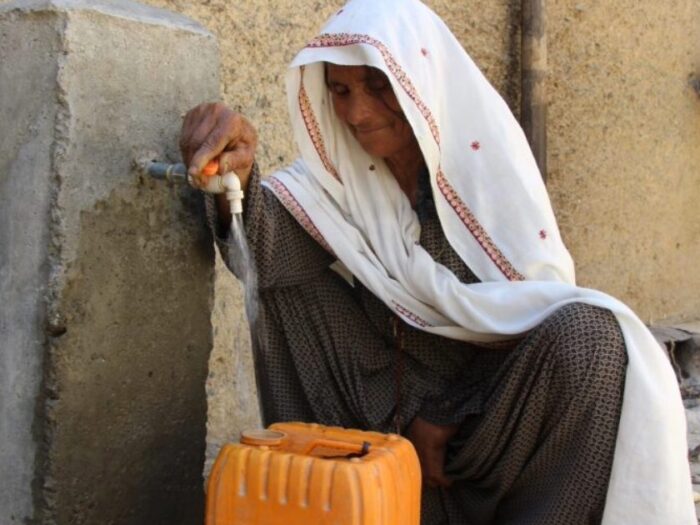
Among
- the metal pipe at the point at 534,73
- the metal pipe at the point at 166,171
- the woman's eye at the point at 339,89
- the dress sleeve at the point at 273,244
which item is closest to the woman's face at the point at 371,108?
the woman's eye at the point at 339,89

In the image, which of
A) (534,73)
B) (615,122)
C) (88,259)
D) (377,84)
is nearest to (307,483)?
(88,259)

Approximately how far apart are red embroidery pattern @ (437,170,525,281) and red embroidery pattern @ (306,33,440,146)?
0.11m

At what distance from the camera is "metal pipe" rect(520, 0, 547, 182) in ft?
16.9

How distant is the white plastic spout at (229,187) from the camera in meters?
2.04

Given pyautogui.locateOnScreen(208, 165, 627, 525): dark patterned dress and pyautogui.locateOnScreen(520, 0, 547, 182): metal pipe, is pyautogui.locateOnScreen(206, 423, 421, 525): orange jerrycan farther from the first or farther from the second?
pyautogui.locateOnScreen(520, 0, 547, 182): metal pipe

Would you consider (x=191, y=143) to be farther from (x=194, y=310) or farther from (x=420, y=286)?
(x=420, y=286)

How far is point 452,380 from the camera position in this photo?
254 cm

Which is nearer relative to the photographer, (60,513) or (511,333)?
(60,513)

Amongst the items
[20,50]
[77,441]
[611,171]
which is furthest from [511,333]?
[611,171]

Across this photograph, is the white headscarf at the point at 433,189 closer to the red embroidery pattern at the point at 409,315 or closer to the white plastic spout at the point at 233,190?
the red embroidery pattern at the point at 409,315

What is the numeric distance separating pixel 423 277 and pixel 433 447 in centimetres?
36

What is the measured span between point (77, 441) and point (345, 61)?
0.99 meters

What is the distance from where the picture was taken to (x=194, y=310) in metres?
2.20

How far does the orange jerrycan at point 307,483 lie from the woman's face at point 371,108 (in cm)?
85
